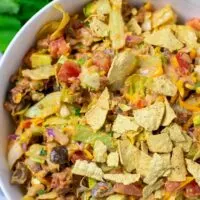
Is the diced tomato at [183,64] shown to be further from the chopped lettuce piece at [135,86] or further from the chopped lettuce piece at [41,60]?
the chopped lettuce piece at [41,60]

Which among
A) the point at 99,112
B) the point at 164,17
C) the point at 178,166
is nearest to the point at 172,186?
the point at 178,166

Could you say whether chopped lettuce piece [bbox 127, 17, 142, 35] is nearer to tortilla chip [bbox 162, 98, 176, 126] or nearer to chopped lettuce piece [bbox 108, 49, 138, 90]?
chopped lettuce piece [bbox 108, 49, 138, 90]

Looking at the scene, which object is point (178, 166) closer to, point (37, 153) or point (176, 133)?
point (176, 133)

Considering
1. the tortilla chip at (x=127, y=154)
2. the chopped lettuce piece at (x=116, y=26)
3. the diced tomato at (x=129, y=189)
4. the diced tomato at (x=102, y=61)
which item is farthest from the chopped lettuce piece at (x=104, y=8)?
the diced tomato at (x=129, y=189)

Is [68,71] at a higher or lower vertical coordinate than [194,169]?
higher

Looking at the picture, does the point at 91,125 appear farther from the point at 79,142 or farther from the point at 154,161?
the point at 154,161

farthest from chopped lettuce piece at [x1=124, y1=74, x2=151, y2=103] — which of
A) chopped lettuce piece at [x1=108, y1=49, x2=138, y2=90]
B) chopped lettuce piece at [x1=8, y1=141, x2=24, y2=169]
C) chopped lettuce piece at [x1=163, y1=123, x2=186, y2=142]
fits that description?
chopped lettuce piece at [x1=8, y1=141, x2=24, y2=169]

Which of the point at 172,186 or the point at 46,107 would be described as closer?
the point at 172,186
